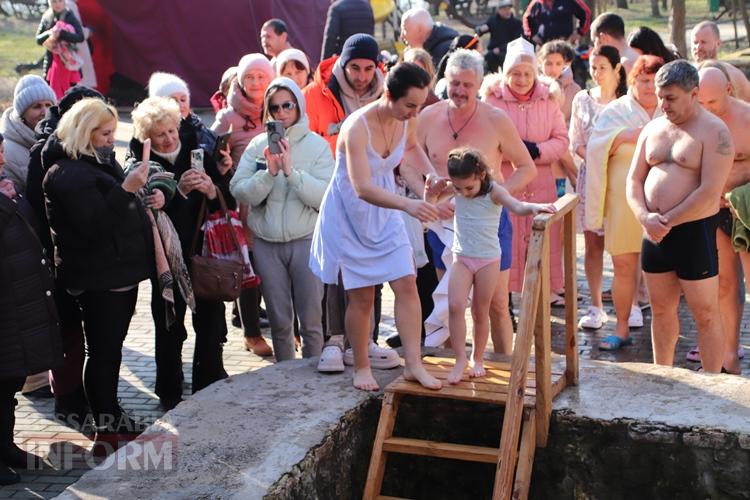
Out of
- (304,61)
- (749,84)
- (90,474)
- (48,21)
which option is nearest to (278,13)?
(48,21)

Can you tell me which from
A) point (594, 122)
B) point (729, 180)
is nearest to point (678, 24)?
point (594, 122)

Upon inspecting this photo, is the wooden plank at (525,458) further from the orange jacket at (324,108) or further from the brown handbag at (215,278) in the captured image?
the orange jacket at (324,108)

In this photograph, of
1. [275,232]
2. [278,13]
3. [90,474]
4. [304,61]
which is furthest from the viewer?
[278,13]

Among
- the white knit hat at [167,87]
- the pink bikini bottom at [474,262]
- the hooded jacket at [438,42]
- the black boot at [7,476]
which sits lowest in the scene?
the black boot at [7,476]

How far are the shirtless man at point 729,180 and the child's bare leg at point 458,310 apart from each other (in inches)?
76.6

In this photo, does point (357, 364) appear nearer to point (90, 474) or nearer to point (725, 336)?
point (90, 474)

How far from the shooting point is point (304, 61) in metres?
8.06

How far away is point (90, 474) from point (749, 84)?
5.06 metres

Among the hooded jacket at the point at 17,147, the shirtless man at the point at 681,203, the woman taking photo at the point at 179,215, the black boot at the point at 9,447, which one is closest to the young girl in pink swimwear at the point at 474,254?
the shirtless man at the point at 681,203

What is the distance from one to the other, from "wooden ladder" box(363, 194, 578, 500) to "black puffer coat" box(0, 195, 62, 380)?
1829mm

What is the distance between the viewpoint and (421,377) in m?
5.45

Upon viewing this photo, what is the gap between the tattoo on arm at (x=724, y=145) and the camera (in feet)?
18.8

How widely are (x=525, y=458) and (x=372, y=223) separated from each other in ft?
4.58

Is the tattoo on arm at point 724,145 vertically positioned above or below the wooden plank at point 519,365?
above
